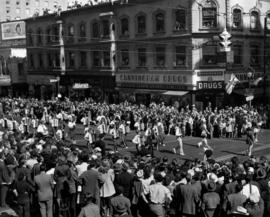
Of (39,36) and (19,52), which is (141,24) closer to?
(39,36)

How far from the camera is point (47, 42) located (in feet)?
168

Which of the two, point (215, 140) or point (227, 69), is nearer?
point (215, 140)

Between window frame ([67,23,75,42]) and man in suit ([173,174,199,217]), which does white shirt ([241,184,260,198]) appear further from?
window frame ([67,23,75,42])

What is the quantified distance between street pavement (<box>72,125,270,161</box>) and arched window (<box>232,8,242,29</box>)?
10594 millimetres

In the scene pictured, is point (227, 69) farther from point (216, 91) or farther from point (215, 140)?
point (215, 140)

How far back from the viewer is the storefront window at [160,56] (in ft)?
125

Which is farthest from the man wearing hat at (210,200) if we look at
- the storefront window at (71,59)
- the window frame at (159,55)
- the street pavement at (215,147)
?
the storefront window at (71,59)

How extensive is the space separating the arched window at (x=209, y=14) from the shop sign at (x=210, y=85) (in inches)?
168

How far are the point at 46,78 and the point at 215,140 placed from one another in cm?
2935

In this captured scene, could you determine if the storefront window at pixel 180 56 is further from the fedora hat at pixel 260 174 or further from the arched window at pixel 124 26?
the fedora hat at pixel 260 174

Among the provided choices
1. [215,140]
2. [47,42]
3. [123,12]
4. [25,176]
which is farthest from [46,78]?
[25,176]

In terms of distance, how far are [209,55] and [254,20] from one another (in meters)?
5.16

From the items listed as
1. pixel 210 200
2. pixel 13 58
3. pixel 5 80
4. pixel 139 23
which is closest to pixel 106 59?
pixel 139 23

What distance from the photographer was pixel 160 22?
124ft
